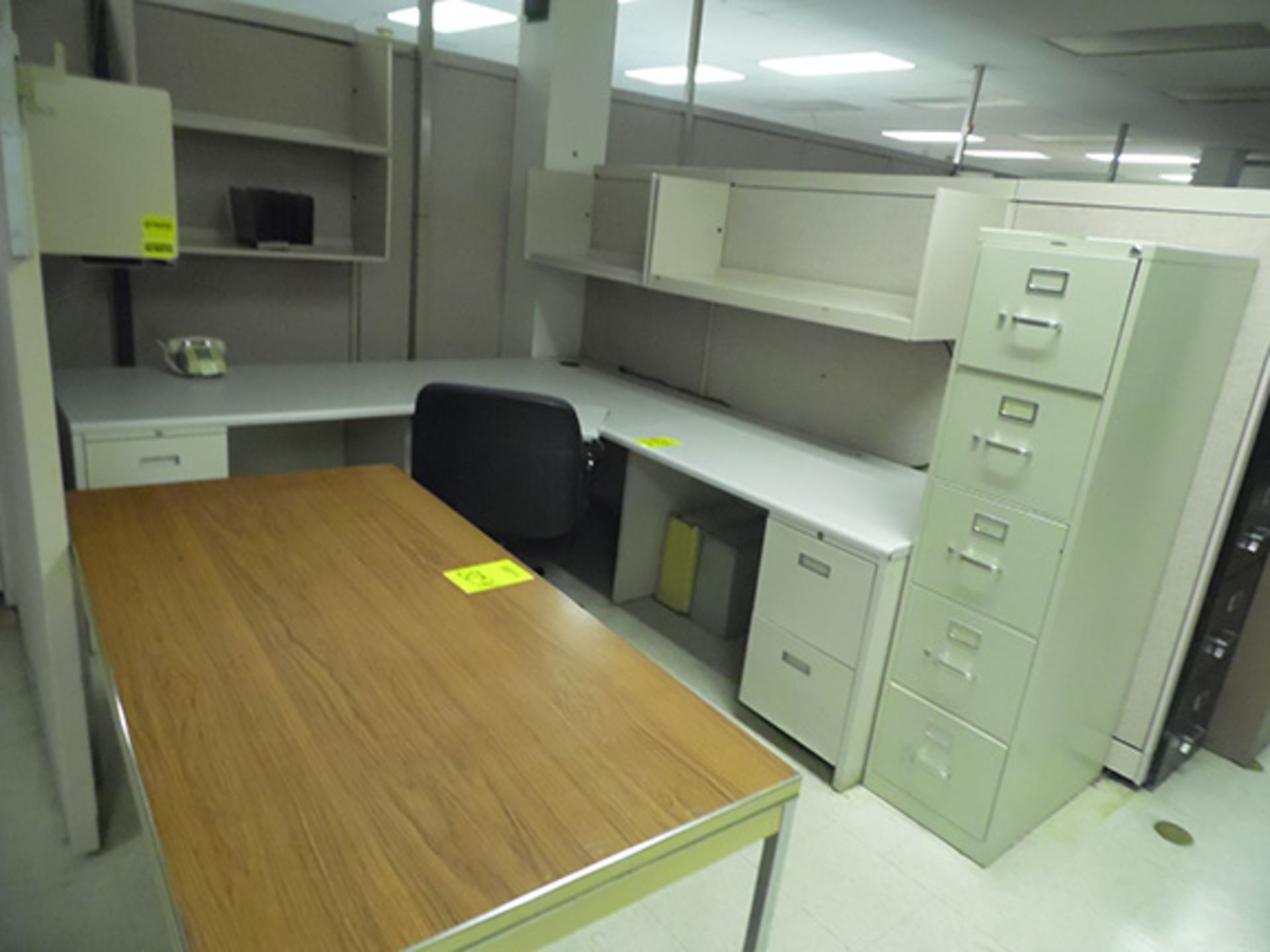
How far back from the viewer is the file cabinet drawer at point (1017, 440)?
1.68 meters

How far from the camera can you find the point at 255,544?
1.54m

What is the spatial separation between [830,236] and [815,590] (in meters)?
1.21

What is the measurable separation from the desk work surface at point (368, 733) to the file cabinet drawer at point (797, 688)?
3.13 feet

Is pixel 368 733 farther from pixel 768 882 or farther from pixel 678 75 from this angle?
pixel 678 75

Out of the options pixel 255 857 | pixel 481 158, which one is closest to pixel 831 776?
pixel 255 857

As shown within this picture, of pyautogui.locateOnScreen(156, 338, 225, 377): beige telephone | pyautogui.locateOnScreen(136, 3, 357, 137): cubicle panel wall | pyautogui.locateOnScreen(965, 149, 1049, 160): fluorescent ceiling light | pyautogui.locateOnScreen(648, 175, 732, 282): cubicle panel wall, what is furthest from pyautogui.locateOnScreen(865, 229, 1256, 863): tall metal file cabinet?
pyautogui.locateOnScreen(965, 149, 1049, 160): fluorescent ceiling light

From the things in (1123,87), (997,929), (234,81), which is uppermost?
(1123,87)

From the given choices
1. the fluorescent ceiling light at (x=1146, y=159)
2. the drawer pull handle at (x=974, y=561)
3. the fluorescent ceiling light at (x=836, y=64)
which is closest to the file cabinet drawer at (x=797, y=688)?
the drawer pull handle at (x=974, y=561)

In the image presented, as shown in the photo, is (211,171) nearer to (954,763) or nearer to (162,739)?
(162,739)

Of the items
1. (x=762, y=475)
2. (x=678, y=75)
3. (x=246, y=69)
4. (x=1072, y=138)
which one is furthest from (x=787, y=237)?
(x=1072, y=138)

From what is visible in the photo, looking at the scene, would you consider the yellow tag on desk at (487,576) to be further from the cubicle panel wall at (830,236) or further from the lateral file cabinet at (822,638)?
the cubicle panel wall at (830,236)

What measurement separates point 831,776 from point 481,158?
2.67 m

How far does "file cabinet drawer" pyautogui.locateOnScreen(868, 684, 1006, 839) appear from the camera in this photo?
191cm

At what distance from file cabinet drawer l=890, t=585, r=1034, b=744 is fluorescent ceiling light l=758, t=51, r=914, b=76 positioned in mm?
4954
